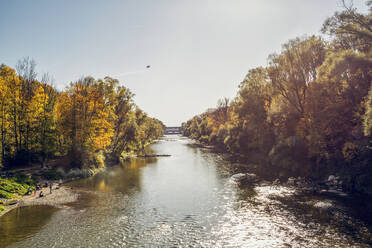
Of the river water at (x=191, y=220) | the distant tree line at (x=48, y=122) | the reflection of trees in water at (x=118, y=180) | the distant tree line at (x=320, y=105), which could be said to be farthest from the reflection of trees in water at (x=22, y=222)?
the distant tree line at (x=320, y=105)

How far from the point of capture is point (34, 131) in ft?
178

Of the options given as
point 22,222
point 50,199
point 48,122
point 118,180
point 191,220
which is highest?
point 48,122

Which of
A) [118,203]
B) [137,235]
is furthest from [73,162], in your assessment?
[137,235]

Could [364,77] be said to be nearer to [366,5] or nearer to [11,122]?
[366,5]

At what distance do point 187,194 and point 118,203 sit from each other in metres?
11.4

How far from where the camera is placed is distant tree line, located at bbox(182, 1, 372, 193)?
3316 centimetres

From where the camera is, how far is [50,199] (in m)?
36.9

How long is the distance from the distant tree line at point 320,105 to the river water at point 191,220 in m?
11.7

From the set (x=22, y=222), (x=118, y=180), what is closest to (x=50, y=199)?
(x=22, y=222)

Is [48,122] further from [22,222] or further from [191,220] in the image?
[191,220]

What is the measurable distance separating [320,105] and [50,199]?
51.4 meters

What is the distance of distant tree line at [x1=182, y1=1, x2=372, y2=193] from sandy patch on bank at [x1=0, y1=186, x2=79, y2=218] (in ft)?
137

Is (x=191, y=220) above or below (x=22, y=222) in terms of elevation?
below

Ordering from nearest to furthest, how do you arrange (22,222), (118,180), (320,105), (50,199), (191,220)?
1. (22,222)
2. (191,220)
3. (50,199)
4. (320,105)
5. (118,180)
